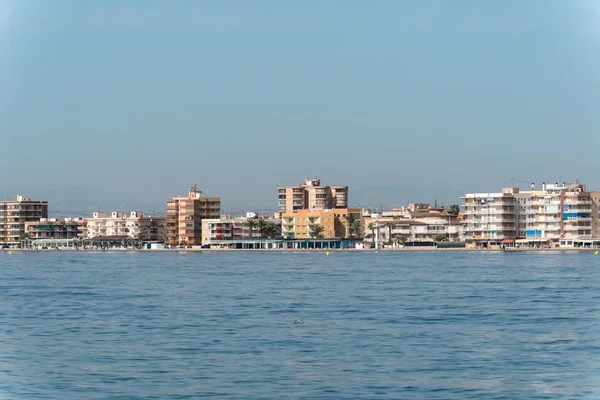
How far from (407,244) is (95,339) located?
135 m

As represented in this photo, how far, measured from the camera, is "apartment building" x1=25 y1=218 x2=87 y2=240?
192000mm

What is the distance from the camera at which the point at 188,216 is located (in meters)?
174

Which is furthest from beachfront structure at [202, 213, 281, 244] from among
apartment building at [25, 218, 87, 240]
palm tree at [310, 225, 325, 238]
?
apartment building at [25, 218, 87, 240]

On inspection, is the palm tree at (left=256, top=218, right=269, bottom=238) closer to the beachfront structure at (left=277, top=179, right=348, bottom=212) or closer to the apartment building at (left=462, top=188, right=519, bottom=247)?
the beachfront structure at (left=277, top=179, right=348, bottom=212)

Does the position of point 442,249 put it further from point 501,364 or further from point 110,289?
point 501,364

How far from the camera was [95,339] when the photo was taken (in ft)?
92.0

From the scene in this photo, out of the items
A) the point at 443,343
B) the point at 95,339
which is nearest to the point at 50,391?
the point at 95,339

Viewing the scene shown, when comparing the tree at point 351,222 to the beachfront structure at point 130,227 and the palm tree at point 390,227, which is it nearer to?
the palm tree at point 390,227

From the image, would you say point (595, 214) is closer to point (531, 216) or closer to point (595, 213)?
point (595, 213)

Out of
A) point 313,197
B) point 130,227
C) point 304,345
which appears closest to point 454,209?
point 313,197

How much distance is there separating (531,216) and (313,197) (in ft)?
154

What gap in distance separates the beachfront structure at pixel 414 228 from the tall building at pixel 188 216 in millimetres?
26230

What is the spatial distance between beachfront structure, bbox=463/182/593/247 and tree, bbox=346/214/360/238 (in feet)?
73.3

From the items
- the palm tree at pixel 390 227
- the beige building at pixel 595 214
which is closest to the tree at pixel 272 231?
the palm tree at pixel 390 227
